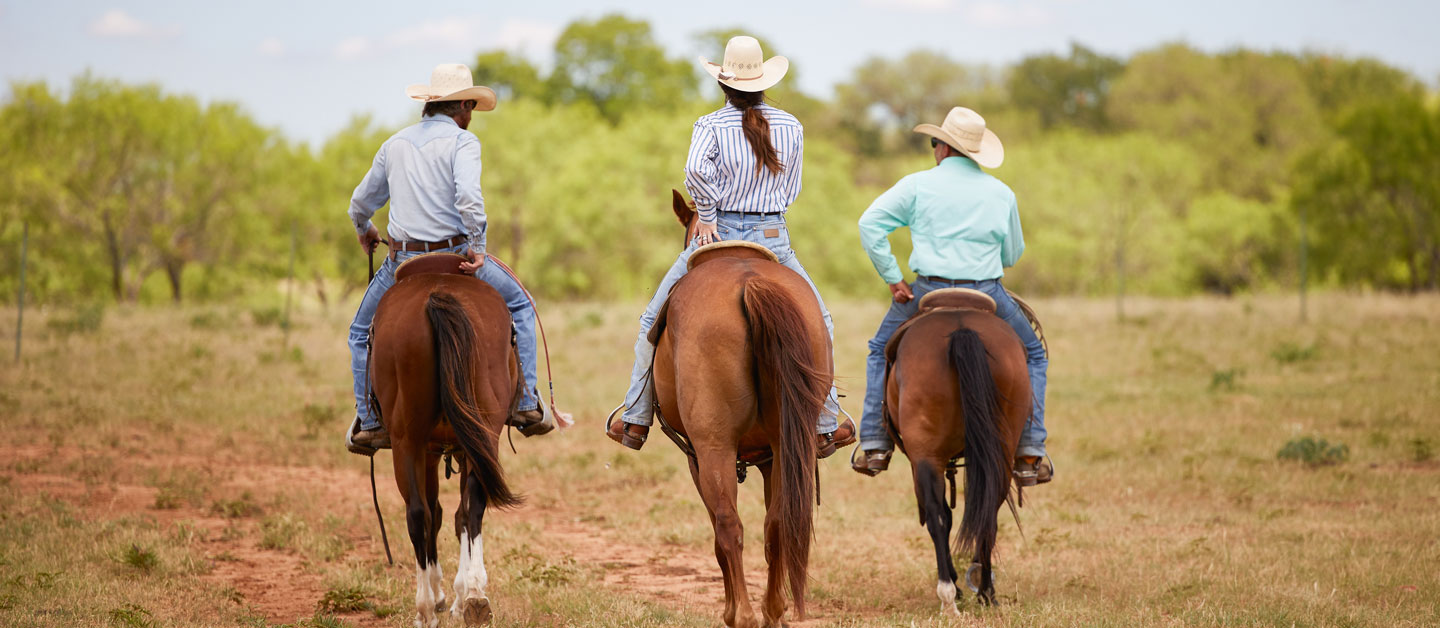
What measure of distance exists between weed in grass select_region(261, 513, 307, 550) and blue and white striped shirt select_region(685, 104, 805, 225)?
14.7 ft

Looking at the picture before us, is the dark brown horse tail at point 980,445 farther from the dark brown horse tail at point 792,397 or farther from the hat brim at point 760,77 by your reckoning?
the hat brim at point 760,77

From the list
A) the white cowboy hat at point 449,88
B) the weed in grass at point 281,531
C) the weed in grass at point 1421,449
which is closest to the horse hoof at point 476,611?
the weed in grass at point 281,531

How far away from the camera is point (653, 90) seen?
2603 inches

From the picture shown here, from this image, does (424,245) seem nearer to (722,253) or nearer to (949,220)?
(722,253)

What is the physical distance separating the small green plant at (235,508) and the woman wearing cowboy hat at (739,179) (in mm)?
4731

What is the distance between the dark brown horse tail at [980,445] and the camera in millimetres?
6590

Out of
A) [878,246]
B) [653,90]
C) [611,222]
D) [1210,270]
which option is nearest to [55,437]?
[878,246]

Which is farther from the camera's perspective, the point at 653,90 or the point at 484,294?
the point at 653,90

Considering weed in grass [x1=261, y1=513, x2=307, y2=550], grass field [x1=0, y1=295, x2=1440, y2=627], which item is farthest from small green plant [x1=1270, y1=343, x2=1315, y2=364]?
weed in grass [x1=261, y1=513, x2=307, y2=550]

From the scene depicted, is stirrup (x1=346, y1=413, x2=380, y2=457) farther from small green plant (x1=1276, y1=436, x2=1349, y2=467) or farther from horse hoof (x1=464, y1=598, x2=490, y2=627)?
small green plant (x1=1276, y1=436, x2=1349, y2=467)

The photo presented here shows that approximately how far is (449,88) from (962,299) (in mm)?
3349

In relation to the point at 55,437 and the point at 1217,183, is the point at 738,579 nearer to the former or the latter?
the point at 55,437

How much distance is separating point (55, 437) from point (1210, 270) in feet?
167

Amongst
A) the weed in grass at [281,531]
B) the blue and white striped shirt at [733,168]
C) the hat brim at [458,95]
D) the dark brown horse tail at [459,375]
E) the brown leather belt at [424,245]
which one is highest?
the hat brim at [458,95]
